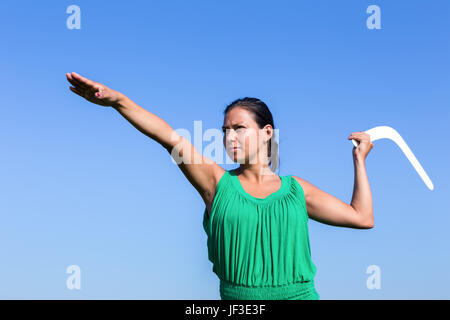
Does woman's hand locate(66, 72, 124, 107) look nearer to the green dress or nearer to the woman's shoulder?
the green dress

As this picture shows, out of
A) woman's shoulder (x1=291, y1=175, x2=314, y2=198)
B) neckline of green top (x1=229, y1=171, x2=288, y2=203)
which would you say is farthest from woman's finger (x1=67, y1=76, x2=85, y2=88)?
woman's shoulder (x1=291, y1=175, x2=314, y2=198)

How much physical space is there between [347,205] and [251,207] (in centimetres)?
106

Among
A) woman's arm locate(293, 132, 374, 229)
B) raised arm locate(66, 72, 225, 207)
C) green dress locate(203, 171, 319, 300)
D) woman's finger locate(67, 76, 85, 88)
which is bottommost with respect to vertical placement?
green dress locate(203, 171, 319, 300)

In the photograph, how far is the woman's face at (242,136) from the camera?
4957 millimetres

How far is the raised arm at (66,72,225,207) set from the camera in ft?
14.3

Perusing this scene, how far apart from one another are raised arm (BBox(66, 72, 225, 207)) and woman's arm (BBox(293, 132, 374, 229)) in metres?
1.04

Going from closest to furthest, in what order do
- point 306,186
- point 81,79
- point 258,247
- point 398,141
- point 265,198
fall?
point 81,79 < point 258,247 < point 265,198 < point 306,186 < point 398,141

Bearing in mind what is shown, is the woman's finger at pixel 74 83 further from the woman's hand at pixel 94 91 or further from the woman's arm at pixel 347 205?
the woman's arm at pixel 347 205

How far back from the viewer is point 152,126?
4500mm

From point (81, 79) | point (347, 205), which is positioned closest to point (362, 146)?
point (347, 205)

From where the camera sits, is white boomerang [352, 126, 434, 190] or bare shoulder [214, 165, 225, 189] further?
white boomerang [352, 126, 434, 190]

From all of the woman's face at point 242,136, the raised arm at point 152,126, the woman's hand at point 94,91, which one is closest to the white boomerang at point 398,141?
the woman's face at point 242,136

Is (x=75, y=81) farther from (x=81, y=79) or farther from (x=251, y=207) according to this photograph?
(x=251, y=207)
